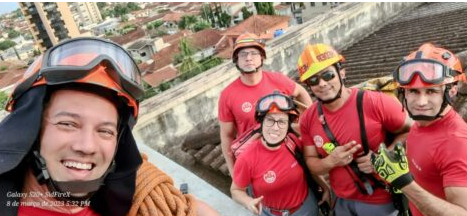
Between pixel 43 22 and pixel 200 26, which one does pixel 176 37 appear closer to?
pixel 200 26

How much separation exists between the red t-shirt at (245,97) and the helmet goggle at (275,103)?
74 centimetres

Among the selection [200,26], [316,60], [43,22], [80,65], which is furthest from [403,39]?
[200,26]

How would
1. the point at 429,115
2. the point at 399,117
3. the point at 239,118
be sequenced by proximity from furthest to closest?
the point at 239,118, the point at 399,117, the point at 429,115

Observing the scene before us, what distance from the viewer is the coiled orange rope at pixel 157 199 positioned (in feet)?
5.38

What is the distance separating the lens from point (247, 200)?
279cm

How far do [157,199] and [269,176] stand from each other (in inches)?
57.8

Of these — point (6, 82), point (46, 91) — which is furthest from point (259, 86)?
point (6, 82)

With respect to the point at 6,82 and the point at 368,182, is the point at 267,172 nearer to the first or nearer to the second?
the point at 368,182

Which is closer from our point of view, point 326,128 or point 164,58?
point 326,128

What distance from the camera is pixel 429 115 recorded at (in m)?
2.40

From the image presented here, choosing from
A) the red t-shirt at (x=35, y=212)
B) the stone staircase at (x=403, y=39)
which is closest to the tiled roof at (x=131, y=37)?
the stone staircase at (x=403, y=39)

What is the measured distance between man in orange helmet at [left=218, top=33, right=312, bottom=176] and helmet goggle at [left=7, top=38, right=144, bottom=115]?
216cm

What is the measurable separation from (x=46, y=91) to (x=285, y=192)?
7.18 ft

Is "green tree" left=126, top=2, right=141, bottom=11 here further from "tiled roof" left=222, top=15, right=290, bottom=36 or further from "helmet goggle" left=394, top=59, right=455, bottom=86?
"helmet goggle" left=394, top=59, right=455, bottom=86
